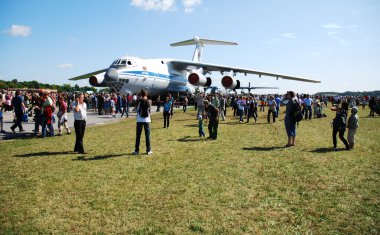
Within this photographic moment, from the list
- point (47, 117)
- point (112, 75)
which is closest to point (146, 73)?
point (112, 75)

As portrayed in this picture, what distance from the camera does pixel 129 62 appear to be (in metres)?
23.1

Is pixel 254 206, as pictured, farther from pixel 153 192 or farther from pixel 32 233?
pixel 32 233

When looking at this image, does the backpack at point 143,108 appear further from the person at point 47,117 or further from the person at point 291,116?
the person at point 291,116

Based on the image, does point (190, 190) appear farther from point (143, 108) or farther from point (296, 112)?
point (296, 112)

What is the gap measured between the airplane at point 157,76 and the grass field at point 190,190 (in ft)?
45.6

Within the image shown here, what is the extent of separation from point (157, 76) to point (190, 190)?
21528 mm

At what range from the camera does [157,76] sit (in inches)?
1026

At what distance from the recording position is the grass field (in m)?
4.05

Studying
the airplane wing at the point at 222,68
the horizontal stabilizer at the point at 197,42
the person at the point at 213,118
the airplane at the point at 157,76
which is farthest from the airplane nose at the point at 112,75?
the horizontal stabilizer at the point at 197,42

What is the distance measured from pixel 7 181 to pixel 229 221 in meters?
4.62

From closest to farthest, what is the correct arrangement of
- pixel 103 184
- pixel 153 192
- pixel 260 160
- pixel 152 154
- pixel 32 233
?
pixel 32 233 → pixel 153 192 → pixel 103 184 → pixel 260 160 → pixel 152 154

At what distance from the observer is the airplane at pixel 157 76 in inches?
890

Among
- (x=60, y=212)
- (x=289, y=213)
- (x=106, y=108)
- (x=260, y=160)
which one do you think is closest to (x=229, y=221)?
(x=289, y=213)

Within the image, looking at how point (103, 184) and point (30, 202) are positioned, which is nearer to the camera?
point (30, 202)
